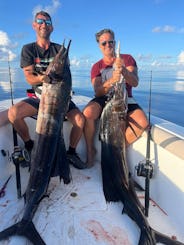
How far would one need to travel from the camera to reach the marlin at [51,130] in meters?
2.46

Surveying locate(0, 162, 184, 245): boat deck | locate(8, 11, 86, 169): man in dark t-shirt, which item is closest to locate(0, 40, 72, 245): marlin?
locate(0, 162, 184, 245): boat deck

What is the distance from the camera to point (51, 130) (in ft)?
8.66

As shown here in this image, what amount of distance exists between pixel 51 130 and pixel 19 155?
A: 0.48 metres

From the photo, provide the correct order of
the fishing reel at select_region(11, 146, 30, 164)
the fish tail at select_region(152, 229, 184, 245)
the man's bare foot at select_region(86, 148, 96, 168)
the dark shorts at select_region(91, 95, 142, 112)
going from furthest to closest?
the man's bare foot at select_region(86, 148, 96, 168)
the dark shorts at select_region(91, 95, 142, 112)
the fishing reel at select_region(11, 146, 30, 164)
the fish tail at select_region(152, 229, 184, 245)

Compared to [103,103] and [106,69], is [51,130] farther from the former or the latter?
[106,69]

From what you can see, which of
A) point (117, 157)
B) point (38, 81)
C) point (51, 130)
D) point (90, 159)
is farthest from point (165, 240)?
point (38, 81)

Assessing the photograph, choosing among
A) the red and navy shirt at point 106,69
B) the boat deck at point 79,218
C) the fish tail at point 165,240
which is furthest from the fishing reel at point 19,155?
the fish tail at point 165,240

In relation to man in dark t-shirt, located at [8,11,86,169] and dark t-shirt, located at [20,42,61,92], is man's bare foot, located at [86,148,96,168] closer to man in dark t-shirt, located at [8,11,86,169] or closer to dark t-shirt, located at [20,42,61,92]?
man in dark t-shirt, located at [8,11,86,169]

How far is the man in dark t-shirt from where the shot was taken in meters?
3.07

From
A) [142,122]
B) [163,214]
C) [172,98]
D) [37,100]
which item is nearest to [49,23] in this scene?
[37,100]

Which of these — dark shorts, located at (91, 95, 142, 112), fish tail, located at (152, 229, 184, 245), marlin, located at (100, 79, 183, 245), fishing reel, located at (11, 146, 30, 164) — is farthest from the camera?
dark shorts, located at (91, 95, 142, 112)

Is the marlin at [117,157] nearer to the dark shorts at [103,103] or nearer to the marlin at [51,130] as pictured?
the dark shorts at [103,103]

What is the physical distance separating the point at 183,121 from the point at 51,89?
4781 millimetres

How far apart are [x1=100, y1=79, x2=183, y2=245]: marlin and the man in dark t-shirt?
1.46ft
